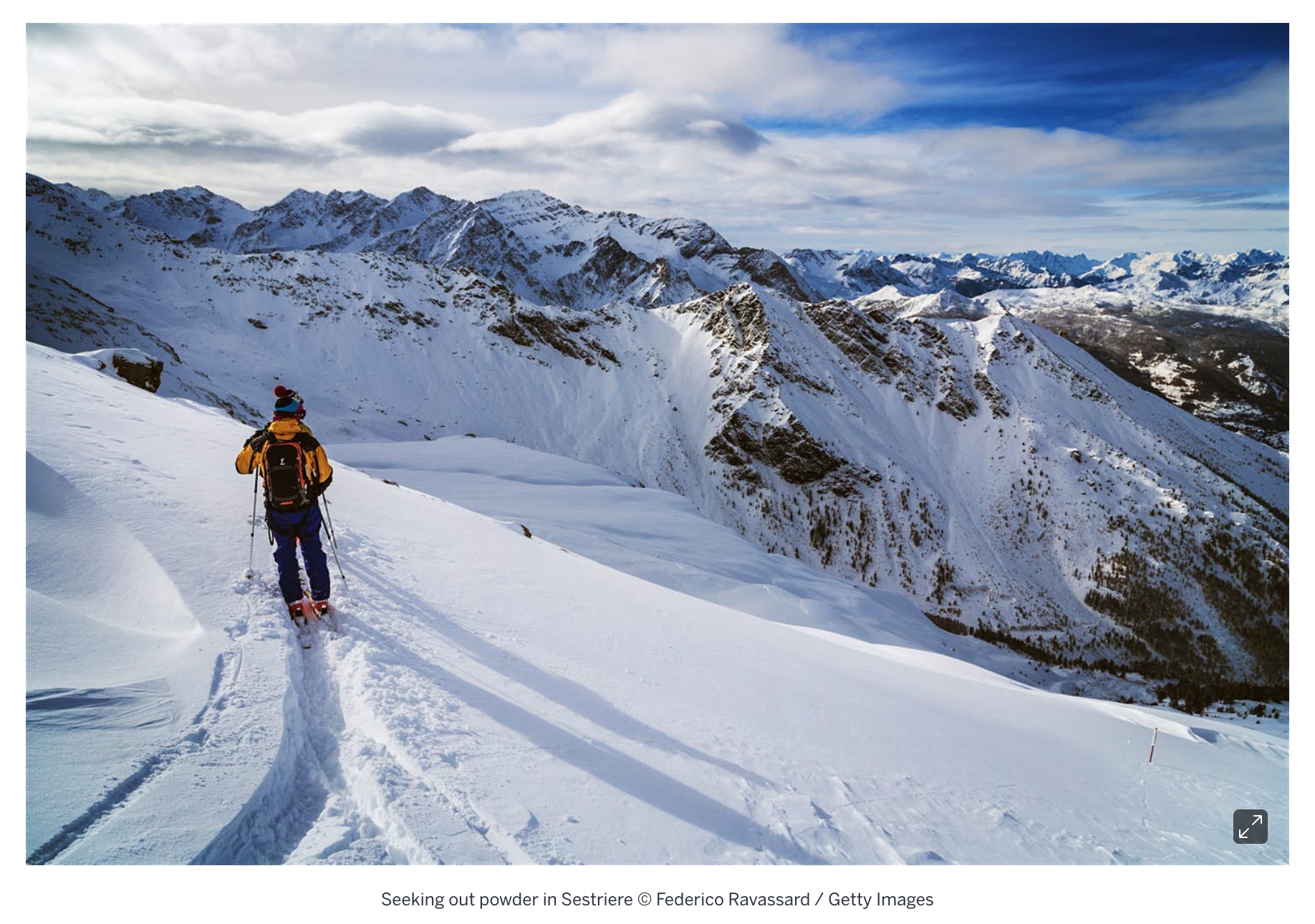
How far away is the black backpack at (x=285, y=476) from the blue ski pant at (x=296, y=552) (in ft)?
0.34

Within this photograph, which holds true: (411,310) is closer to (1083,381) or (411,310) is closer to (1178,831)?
(1178,831)

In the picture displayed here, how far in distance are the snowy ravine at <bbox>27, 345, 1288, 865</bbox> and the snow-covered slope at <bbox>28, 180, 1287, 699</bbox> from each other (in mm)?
44784

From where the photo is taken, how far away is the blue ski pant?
5.53m

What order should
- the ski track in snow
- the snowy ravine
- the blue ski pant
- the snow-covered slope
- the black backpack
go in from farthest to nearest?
the snow-covered slope, the black backpack, the blue ski pant, the snowy ravine, the ski track in snow

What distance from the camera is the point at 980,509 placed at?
7806 centimetres

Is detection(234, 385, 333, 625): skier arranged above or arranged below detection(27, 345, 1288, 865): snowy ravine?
above

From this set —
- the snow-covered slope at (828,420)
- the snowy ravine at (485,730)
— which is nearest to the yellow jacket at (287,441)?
the snowy ravine at (485,730)

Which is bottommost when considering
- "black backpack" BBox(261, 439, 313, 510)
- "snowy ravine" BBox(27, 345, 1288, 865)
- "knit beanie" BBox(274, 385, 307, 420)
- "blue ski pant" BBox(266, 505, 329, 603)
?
"snowy ravine" BBox(27, 345, 1288, 865)

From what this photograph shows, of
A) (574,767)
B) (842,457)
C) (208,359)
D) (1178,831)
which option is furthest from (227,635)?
(842,457)

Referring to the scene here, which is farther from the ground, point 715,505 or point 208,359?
point 208,359

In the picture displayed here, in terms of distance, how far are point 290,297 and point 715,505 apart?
6711cm

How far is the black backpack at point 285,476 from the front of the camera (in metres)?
5.73

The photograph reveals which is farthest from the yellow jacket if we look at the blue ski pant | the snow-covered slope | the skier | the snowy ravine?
the snow-covered slope

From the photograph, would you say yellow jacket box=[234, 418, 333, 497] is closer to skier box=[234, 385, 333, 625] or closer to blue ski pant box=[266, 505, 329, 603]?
skier box=[234, 385, 333, 625]
